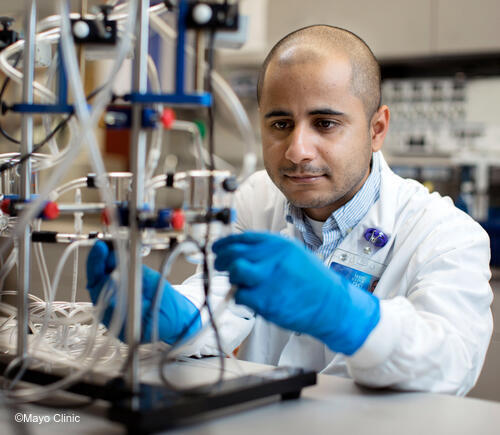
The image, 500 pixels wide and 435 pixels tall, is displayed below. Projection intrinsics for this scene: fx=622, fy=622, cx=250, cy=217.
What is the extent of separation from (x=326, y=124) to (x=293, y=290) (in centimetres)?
55

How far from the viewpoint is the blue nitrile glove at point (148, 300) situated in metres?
0.95

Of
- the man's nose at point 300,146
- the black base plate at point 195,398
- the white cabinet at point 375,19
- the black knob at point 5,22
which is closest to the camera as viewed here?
the black base plate at point 195,398

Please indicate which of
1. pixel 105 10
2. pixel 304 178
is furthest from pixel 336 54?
pixel 105 10

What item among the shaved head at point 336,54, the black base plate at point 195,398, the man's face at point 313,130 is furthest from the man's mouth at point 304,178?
the black base plate at point 195,398

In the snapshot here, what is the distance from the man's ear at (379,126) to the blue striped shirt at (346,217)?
0.07m

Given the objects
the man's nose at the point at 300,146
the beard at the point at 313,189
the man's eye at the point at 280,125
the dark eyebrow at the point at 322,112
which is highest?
the dark eyebrow at the point at 322,112

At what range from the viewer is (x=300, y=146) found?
129cm

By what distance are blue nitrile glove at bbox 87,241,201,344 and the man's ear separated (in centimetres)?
65

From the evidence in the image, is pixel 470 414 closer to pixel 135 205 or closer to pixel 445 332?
pixel 445 332

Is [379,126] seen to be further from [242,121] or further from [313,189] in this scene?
[242,121]

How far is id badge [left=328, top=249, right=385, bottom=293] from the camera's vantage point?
1.36 metres

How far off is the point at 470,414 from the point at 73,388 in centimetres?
56

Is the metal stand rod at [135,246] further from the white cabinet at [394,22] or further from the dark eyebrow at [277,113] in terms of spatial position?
the white cabinet at [394,22]

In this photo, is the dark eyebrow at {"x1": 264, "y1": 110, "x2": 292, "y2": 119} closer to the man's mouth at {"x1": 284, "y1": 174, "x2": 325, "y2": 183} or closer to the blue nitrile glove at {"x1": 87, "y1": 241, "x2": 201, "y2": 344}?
the man's mouth at {"x1": 284, "y1": 174, "x2": 325, "y2": 183}
